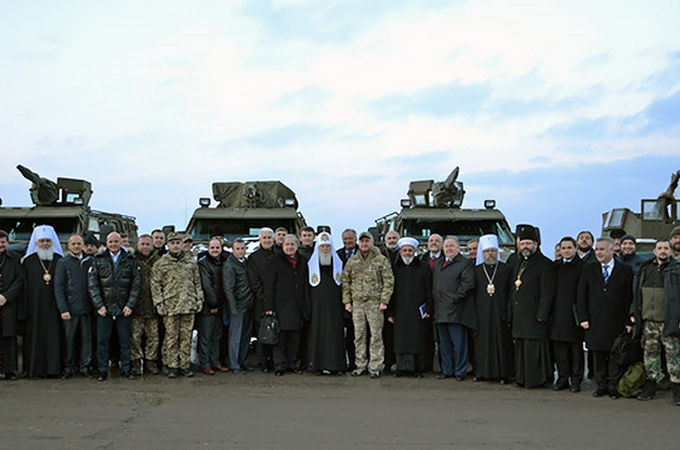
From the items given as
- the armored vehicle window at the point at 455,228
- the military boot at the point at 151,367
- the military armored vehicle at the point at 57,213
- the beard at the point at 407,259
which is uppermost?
the military armored vehicle at the point at 57,213

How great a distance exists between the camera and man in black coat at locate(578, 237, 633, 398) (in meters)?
8.29

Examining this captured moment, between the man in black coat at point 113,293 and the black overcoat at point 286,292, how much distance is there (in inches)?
68.5

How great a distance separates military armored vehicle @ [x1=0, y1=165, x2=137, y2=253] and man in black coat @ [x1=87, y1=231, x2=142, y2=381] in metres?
5.04

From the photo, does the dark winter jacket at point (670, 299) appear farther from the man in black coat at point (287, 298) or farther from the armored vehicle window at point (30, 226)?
the armored vehicle window at point (30, 226)

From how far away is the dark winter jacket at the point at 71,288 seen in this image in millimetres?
9133

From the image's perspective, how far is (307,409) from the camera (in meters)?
7.32

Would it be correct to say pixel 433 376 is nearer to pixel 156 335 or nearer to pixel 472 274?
pixel 472 274

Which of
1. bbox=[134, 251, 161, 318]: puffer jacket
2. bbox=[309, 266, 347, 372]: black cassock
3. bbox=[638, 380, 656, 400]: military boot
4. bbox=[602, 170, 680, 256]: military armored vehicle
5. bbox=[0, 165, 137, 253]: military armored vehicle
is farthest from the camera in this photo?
bbox=[602, 170, 680, 256]: military armored vehicle

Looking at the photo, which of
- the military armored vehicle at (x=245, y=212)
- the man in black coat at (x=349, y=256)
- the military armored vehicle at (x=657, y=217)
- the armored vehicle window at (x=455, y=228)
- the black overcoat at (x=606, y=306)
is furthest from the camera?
the military armored vehicle at (x=657, y=217)

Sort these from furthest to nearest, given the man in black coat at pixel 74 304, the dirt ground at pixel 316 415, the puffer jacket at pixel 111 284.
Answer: the man in black coat at pixel 74 304 < the puffer jacket at pixel 111 284 < the dirt ground at pixel 316 415

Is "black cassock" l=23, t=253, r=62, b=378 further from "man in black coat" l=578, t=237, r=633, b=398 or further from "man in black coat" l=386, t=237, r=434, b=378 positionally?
"man in black coat" l=578, t=237, r=633, b=398

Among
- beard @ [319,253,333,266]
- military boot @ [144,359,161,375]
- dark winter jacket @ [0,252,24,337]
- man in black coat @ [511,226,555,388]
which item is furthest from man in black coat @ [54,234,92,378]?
man in black coat @ [511,226,555,388]

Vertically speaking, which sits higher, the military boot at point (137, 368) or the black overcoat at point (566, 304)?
the black overcoat at point (566, 304)

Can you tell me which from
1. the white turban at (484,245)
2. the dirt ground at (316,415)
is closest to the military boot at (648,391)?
the dirt ground at (316,415)
